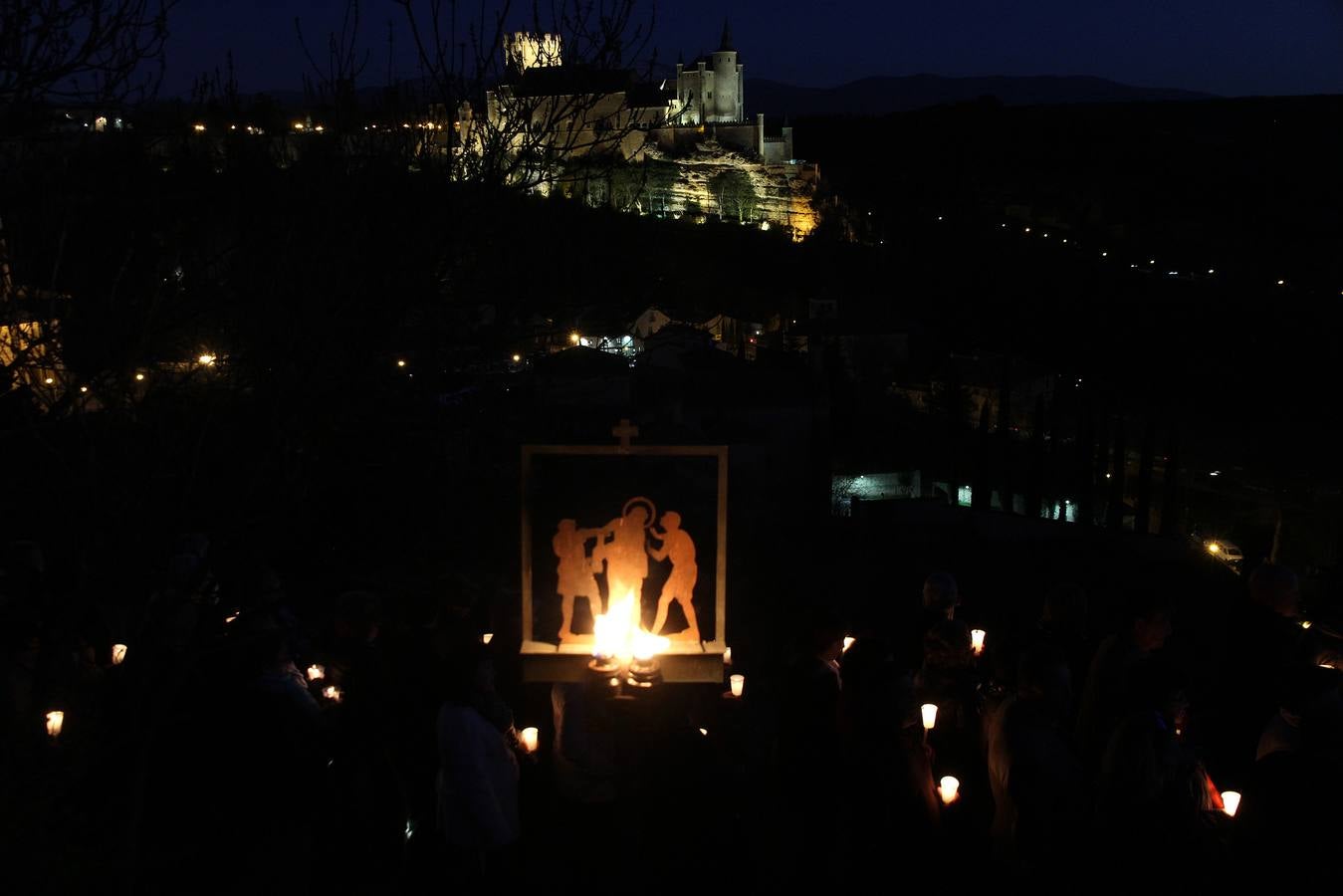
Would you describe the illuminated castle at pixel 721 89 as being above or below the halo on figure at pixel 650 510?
above

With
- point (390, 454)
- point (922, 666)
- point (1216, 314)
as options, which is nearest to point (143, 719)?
point (922, 666)

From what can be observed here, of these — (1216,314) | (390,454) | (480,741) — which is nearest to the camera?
(480,741)

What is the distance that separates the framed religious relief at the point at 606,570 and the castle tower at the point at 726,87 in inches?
2569

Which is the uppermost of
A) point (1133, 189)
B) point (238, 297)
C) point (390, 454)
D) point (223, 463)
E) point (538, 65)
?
point (1133, 189)

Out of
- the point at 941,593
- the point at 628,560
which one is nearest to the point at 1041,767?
the point at 941,593

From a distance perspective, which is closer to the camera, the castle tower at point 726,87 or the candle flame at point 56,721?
the candle flame at point 56,721

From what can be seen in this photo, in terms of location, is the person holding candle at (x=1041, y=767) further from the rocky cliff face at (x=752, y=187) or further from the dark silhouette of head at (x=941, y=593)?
the rocky cliff face at (x=752, y=187)

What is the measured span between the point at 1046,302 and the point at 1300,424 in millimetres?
16017

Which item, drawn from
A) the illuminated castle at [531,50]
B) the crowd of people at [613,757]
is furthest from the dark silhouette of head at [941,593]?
the illuminated castle at [531,50]

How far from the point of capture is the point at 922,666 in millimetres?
4871

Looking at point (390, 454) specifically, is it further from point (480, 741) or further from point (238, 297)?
point (480, 741)

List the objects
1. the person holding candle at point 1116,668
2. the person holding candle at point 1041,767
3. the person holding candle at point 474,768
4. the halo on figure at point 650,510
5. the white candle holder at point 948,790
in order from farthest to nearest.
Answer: the halo on figure at point 650,510, the white candle holder at point 948,790, the person holding candle at point 1116,668, the person holding candle at point 474,768, the person holding candle at point 1041,767

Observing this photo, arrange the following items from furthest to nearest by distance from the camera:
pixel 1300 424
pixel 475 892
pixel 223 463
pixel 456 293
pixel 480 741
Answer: pixel 1300 424 → pixel 456 293 → pixel 223 463 → pixel 475 892 → pixel 480 741

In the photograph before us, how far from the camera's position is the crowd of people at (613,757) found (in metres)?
3.29
